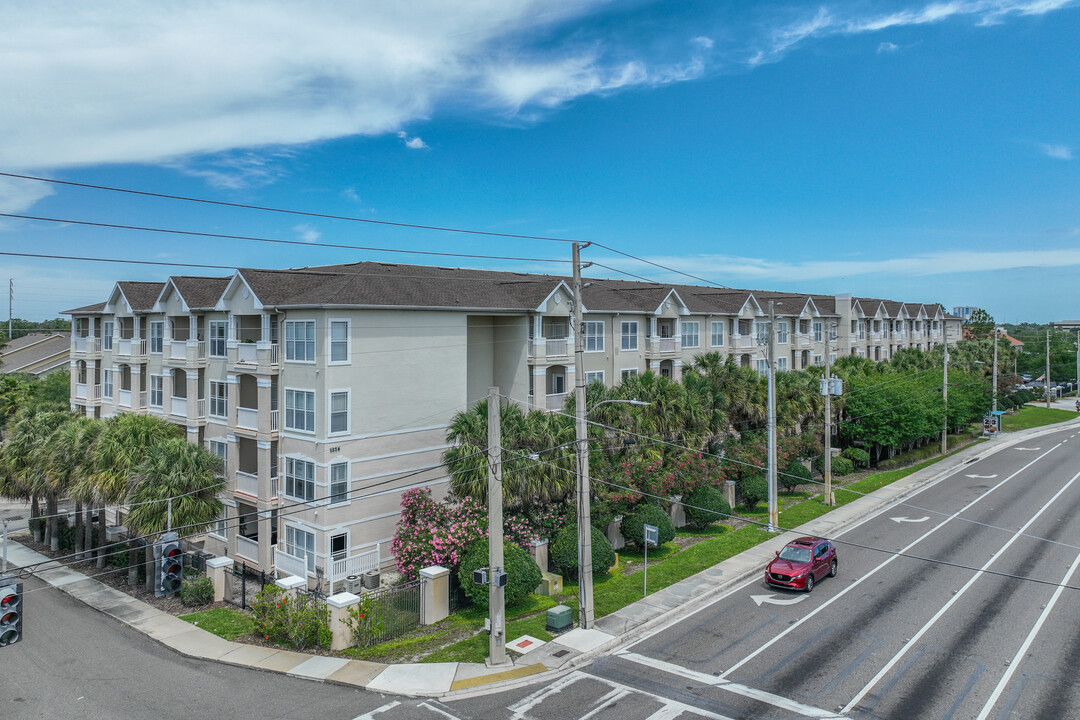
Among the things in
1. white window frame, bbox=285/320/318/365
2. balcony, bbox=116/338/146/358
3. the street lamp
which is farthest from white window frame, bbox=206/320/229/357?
the street lamp

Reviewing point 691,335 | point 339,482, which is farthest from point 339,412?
point 691,335

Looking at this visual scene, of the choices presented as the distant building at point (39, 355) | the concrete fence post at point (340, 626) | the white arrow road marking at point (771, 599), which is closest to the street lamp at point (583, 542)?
the white arrow road marking at point (771, 599)

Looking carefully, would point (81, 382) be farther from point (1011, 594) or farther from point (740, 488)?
point (1011, 594)

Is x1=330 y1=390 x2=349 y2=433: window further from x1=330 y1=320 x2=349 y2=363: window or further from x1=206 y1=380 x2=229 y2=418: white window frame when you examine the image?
x1=206 y1=380 x2=229 y2=418: white window frame

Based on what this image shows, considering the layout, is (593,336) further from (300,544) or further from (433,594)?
(433,594)

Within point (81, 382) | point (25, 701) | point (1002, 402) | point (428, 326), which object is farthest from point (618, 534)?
point (1002, 402)

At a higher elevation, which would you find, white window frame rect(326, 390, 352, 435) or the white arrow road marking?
white window frame rect(326, 390, 352, 435)

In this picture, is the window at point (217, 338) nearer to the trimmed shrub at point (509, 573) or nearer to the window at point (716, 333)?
the trimmed shrub at point (509, 573)
